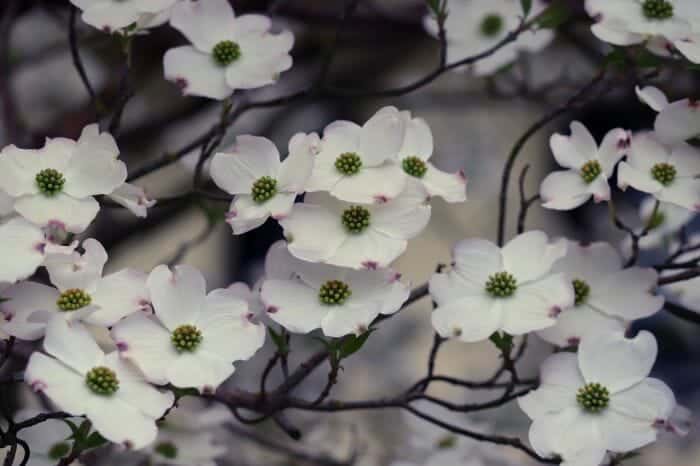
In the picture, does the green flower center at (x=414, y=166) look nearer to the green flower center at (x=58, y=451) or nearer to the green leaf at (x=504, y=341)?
the green leaf at (x=504, y=341)

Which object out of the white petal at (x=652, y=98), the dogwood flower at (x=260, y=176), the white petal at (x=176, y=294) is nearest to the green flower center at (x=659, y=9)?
the white petal at (x=652, y=98)

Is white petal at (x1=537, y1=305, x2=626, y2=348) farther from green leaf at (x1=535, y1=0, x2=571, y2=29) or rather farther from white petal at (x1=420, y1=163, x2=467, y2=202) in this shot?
green leaf at (x1=535, y1=0, x2=571, y2=29)

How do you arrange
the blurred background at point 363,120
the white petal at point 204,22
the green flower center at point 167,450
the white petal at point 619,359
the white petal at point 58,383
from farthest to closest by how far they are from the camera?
1. the blurred background at point 363,120
2. the green flower center at point 167,450
3. the white petal at point 204,22
4. the white petal at point 619,359
5. the white petal at point 58,383

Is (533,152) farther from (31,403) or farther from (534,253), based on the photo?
(534,253)

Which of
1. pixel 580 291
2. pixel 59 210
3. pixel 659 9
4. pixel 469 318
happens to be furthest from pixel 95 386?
pixel 659 9

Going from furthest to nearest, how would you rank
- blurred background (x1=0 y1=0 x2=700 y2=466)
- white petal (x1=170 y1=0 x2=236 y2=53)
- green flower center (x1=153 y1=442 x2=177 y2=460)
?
blurred background (x1=0 y1=0 x2=700 y2=466)
green flower center (x1=153 y1=442 x2=177 y2=460)
white petal (x1=170 y1=0 x2=236 y2=53)

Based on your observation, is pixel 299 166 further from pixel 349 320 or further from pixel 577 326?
pixel 577 326

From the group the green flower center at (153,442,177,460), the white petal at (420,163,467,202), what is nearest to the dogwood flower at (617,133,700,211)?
the white petal at (420,163,467,202)
